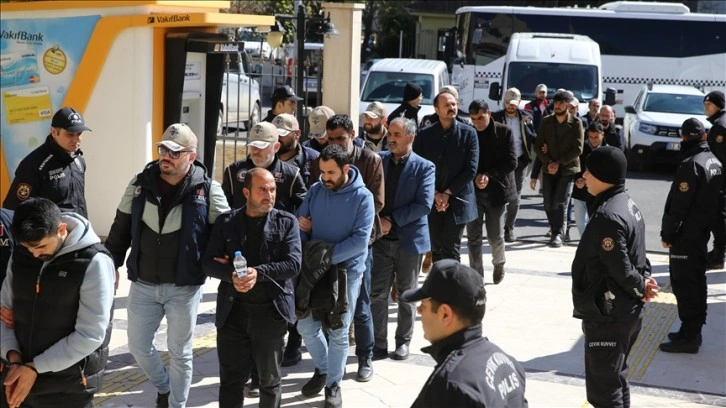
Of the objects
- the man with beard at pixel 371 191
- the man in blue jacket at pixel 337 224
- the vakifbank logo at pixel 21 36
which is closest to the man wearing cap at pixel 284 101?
the man with beard at pixel 371 191

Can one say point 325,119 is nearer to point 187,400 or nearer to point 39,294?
point 187,400

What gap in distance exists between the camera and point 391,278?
805 centimetres

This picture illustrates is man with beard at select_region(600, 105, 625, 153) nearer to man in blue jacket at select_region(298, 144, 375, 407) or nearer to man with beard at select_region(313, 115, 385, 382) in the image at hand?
man with beard at select_region(313, 115, 385, 382)

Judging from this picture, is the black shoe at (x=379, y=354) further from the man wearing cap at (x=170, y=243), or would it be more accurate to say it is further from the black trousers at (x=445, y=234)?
the man wearing cap at (x=170, y=243)

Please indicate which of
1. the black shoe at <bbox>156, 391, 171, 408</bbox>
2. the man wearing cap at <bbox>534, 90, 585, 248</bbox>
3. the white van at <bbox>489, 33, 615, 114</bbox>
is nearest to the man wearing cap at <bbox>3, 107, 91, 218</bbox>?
the black shoe at <bbox>156, 391, 171, 408</bbox>

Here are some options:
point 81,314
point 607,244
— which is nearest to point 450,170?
point 607,244

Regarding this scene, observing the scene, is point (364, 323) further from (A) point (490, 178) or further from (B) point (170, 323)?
(A) point (490, 178)

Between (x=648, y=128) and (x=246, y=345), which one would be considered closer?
(x=246, y=345)

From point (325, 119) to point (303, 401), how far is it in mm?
2495

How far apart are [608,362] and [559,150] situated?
6520mm

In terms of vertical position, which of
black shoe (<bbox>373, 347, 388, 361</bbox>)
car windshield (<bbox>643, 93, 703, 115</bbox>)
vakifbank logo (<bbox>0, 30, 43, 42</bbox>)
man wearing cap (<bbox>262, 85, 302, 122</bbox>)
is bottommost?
black shoe (<bbox>373, 347, 388, 361</bbox>)

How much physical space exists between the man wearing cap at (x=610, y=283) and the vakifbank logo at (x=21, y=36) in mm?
7720

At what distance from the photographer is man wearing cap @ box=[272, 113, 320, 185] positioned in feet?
25.1

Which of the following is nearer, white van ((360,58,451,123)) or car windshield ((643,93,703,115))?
white van ((360,58,451,123))
